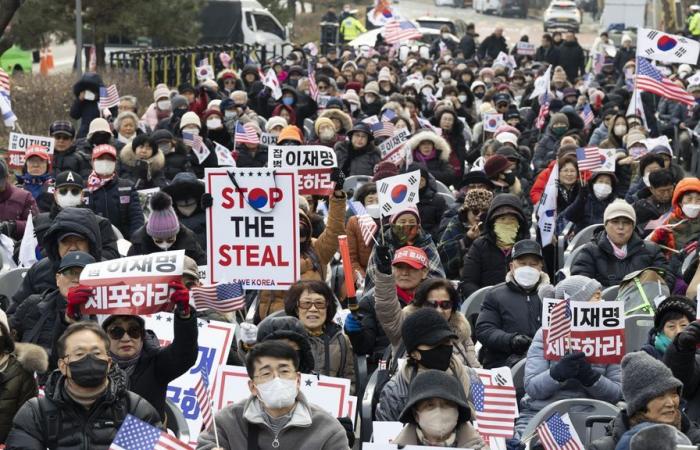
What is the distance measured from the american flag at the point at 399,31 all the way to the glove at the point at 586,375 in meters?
26.2

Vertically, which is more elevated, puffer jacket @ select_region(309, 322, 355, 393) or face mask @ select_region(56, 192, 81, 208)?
face mask @ select_region(56, 192, 81, 208)

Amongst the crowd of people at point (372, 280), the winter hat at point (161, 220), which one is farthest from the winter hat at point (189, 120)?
the winter hat at point (161, 220)

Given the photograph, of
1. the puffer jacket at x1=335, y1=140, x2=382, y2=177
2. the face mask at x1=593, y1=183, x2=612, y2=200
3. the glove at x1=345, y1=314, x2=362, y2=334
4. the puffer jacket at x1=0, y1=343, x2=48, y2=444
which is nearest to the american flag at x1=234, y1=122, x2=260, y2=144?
the puffer jacket at x1=335, y1=140, x2=382, y2=177

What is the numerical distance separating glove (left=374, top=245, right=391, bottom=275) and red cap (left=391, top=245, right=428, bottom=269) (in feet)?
2.52

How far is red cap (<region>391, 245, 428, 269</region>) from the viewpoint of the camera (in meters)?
10.7

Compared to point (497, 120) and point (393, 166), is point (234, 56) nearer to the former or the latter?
point (497, 120)

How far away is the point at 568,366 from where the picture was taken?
9539 millimetres

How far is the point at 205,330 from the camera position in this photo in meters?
10.0

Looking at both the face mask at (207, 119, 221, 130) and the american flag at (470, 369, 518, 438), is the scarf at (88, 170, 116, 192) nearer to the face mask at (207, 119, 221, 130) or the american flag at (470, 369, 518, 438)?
the face mask at (207, 119, 221, 130)

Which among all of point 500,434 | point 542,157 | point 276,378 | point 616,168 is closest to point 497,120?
point 542,157

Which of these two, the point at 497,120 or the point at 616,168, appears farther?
the point at 497,120

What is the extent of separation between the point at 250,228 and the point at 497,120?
12517 mm

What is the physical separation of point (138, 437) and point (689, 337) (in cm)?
307

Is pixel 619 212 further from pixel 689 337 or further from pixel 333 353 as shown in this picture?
pixel 689 337
